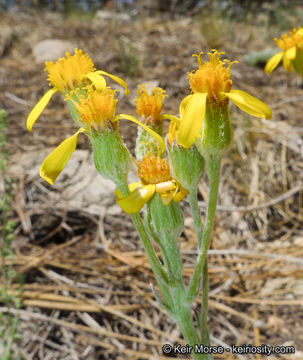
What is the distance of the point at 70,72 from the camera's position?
3.82 ft

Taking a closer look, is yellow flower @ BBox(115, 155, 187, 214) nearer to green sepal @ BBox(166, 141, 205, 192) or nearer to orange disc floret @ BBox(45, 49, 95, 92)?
green sepal @ BBox(166, 141, 205, 192)

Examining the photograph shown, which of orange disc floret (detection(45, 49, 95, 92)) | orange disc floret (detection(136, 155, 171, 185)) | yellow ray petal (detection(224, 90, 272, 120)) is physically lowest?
orange disc floret (detection(136, 155, 171, 185))

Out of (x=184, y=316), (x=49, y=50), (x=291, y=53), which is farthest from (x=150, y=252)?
(x=49, y=50)

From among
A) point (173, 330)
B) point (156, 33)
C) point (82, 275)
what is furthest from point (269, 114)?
point (156, 33)

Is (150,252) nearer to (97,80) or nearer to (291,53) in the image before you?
(97,80)

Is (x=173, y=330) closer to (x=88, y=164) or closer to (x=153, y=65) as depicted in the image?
(x=88, y=164)

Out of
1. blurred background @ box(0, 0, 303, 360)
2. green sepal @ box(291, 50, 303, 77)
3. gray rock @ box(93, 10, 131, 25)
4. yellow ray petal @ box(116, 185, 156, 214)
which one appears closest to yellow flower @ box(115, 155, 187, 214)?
yellow ray petal @ box(116, 185, 156, 214)

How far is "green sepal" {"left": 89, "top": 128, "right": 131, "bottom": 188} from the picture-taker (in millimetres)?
1072

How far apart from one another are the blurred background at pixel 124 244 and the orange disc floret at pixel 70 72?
540 mm

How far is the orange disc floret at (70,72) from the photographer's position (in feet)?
3.82

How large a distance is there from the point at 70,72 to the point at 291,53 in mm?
1573

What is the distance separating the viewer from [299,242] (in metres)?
2.29

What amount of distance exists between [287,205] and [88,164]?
4.60 feet

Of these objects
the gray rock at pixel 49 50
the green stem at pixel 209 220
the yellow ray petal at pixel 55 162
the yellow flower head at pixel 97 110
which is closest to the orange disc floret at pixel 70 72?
the yellow flower head at pixel 97 110
